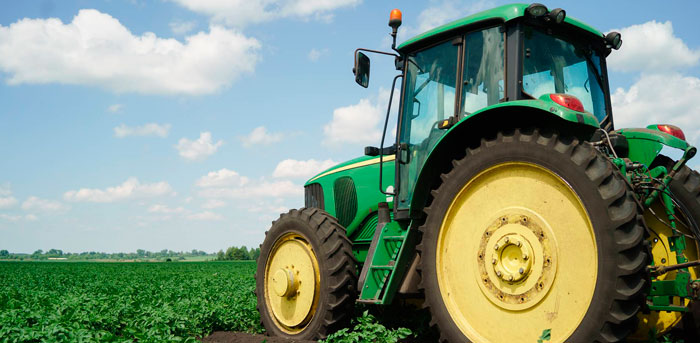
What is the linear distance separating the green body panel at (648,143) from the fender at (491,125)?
2.82 ft

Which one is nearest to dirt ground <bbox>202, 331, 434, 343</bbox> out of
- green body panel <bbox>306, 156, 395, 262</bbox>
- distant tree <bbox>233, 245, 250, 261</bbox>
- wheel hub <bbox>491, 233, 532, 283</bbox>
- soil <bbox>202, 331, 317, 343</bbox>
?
soil <bbox>202, 331, 317, 343</bbox>

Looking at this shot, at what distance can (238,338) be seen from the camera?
664cm

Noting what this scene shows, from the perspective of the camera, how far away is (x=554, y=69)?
4809mm

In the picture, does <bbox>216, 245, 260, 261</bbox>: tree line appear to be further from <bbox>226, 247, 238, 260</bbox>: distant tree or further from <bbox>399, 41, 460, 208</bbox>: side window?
<bbox>399, 41, 460, 208</bbox>: side window

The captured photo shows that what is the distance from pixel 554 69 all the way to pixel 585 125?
1.22m

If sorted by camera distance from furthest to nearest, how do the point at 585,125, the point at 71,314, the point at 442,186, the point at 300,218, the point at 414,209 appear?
the point at 71,314
the point at 300,218
the point at 414,209
the point at 442,186
the point at 585,125

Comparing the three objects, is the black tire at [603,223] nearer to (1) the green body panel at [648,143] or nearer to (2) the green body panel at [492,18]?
(1) the green body panel at [648,143]

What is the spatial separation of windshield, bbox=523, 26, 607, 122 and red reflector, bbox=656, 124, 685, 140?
2.15ft

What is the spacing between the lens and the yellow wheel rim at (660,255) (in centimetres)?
436

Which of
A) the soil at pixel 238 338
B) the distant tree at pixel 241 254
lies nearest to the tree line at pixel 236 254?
the distant tree at pixel 241 254

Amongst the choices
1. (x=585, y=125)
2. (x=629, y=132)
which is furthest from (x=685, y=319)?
(x=585, y=125)

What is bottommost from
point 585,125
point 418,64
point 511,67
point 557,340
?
point 557,340

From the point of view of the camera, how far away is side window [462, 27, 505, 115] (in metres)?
4.55

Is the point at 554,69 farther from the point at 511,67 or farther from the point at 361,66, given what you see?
the point at 361,66
